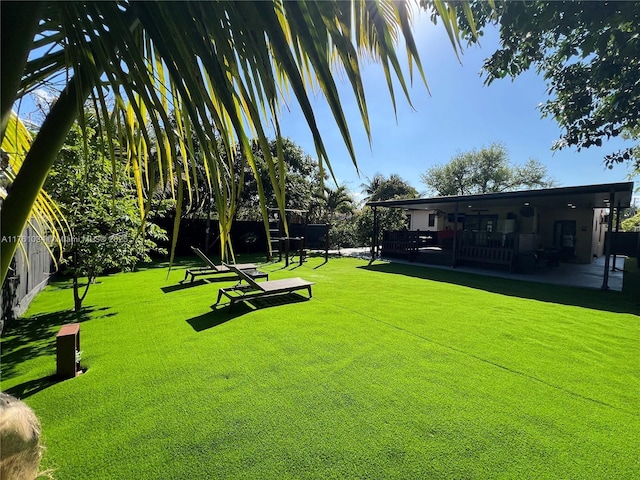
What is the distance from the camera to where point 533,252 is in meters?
12.2

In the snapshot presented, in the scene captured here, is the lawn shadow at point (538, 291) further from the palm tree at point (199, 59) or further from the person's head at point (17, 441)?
the person's head at point (17, 441)

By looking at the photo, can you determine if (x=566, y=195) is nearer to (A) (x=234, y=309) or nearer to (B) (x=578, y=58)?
(B) (x=578, y=58)

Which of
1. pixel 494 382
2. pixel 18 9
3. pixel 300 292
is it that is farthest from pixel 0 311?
pixel 494 382

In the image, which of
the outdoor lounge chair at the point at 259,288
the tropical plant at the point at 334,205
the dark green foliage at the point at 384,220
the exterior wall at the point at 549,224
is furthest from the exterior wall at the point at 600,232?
the outdoor lounge chair at the point at 259,288

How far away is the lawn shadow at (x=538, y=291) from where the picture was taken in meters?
6.95

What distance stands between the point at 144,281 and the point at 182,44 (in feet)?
31.6

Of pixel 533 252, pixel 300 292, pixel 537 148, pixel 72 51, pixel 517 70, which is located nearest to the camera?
pixel 72 51

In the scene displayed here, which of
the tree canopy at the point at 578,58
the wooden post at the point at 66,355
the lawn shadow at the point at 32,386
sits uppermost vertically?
the tree canopy at the point at 578,58

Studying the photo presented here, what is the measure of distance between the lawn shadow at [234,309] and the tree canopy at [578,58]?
5.84 metres

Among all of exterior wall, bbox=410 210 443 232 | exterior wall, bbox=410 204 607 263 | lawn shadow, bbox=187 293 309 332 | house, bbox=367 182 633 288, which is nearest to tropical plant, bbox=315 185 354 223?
exterior wall, bbox=410 210 443 232

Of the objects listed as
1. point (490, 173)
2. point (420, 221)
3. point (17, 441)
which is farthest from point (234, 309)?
point (490, 173)

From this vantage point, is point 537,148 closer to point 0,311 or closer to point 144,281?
point 144,281

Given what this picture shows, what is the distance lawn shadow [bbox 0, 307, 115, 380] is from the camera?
3791mm

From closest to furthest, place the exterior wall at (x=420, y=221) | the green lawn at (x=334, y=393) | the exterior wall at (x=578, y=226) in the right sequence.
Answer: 1. the green lawn at (x=334, y=393)
2. the exterior wall at (x=578, y=226)
3. the exterior wall at (x=420, y=221)
